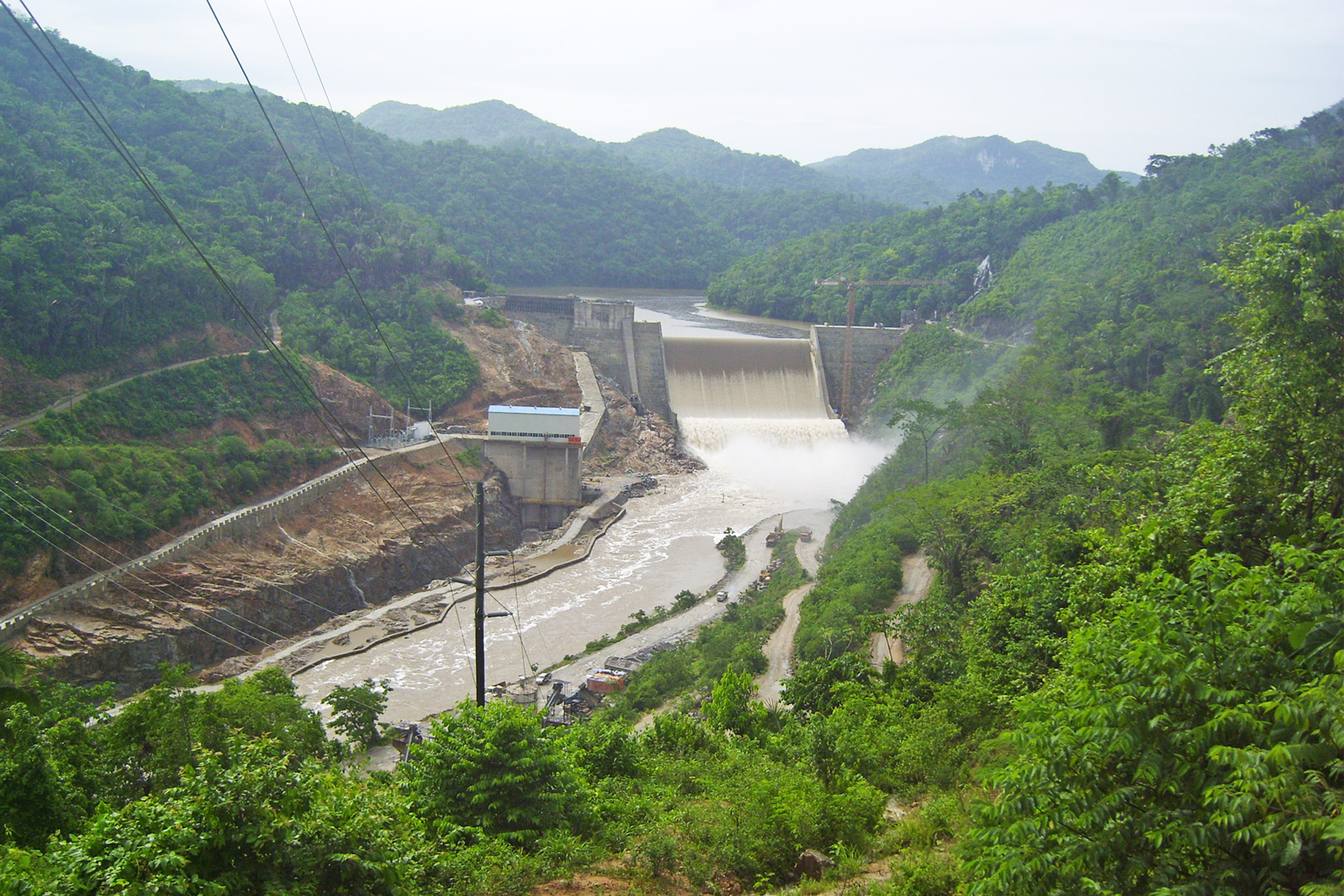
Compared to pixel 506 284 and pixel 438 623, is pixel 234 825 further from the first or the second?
pixel 506 284

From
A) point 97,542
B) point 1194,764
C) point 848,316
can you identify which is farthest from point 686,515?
point 1194,764

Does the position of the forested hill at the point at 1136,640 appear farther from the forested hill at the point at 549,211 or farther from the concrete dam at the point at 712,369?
the forested hill at the point at 549,211

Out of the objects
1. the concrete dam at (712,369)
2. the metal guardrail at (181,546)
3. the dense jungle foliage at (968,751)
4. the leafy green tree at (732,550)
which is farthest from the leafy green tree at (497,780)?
the concrete dam at (712,369)

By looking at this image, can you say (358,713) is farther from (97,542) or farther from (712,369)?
(712,369)

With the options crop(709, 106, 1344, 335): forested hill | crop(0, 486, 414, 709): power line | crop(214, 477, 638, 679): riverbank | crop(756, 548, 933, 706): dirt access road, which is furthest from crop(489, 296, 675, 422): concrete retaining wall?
crop(0, 486, 414, 709): power line

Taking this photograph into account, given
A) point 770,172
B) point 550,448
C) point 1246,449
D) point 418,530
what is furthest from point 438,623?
point 770,172

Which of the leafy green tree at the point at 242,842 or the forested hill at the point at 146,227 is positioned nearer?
the leafy green tree at the point at 242,842
